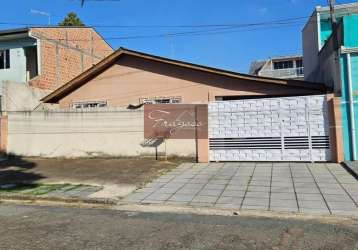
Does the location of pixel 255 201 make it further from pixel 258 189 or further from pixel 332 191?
pixel 332 191

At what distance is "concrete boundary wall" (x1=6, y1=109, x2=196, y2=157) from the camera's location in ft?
50.4

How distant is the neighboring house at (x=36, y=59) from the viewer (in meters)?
21.6

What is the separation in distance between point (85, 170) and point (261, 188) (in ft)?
20.8

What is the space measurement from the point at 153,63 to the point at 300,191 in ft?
34.4

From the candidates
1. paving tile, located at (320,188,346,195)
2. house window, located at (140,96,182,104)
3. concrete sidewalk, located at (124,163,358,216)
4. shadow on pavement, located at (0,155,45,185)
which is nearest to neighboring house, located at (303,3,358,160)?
Result: concrete sidewalk, located at (124,163,358,216)

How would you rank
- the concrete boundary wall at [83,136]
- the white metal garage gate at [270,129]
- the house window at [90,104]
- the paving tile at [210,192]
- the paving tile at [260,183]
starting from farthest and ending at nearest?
the house window at [90,104], the concrete boundary wall at [83,136], the white metal garage gate at [270,129], the paving tile at [260,183], the paving tile at [210,192]

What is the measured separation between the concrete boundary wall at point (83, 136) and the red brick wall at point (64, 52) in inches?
251

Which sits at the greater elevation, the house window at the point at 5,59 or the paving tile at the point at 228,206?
the house window at the point at 5,59

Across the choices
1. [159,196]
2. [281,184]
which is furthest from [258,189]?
[159,196]

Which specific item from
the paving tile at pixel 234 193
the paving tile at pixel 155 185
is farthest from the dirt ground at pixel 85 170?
the paving tile at pixel 234 193

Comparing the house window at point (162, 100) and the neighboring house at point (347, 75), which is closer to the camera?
the neighboring house at point (347, 75)

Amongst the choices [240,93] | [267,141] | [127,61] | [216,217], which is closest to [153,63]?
[127,61]

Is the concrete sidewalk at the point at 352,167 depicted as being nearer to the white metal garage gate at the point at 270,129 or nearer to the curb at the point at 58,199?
Answer: the white metal garage gate at the point at 270,129

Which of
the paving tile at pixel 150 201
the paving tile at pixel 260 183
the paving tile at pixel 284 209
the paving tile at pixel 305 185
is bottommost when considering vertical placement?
the paving tile at pixel 284 209
